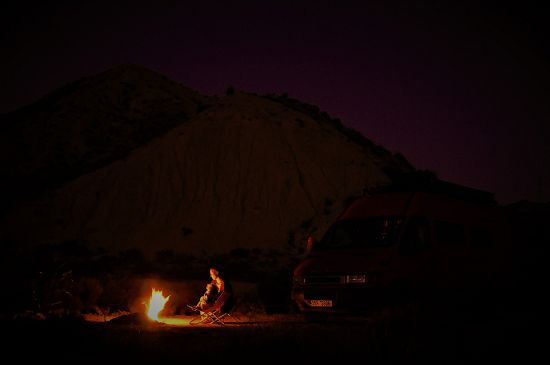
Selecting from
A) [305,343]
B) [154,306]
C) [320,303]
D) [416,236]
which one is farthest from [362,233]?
[154,306]

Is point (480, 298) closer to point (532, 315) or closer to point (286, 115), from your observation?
point (532, 315)

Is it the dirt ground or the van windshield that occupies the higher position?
the van windshield

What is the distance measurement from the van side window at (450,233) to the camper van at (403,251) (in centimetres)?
2

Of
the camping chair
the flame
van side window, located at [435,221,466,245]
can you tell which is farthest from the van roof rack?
the flame

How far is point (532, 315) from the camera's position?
8.79 meters

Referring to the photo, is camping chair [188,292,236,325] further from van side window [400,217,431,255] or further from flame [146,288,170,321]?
van side window [400,217,431,255]

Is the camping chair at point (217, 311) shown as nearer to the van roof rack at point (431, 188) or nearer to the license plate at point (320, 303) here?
the license plate at point (320, 303)

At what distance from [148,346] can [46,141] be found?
5718cm

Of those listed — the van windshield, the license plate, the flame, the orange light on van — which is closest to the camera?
the orange light on van

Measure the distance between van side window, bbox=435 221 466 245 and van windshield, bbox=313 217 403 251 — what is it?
941mm

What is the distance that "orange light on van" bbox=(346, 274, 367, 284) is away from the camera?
10.2 m

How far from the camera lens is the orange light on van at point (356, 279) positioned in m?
10.2

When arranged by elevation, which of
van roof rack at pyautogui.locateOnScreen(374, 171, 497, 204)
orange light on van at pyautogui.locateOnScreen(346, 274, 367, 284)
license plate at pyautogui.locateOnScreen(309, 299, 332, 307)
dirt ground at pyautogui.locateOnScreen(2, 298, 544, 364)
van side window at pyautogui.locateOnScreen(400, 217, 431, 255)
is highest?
van roof rack at pyautogui.locateOnScreen(374, 171, 497, 204)

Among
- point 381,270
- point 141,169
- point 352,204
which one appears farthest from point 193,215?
point 381,270
